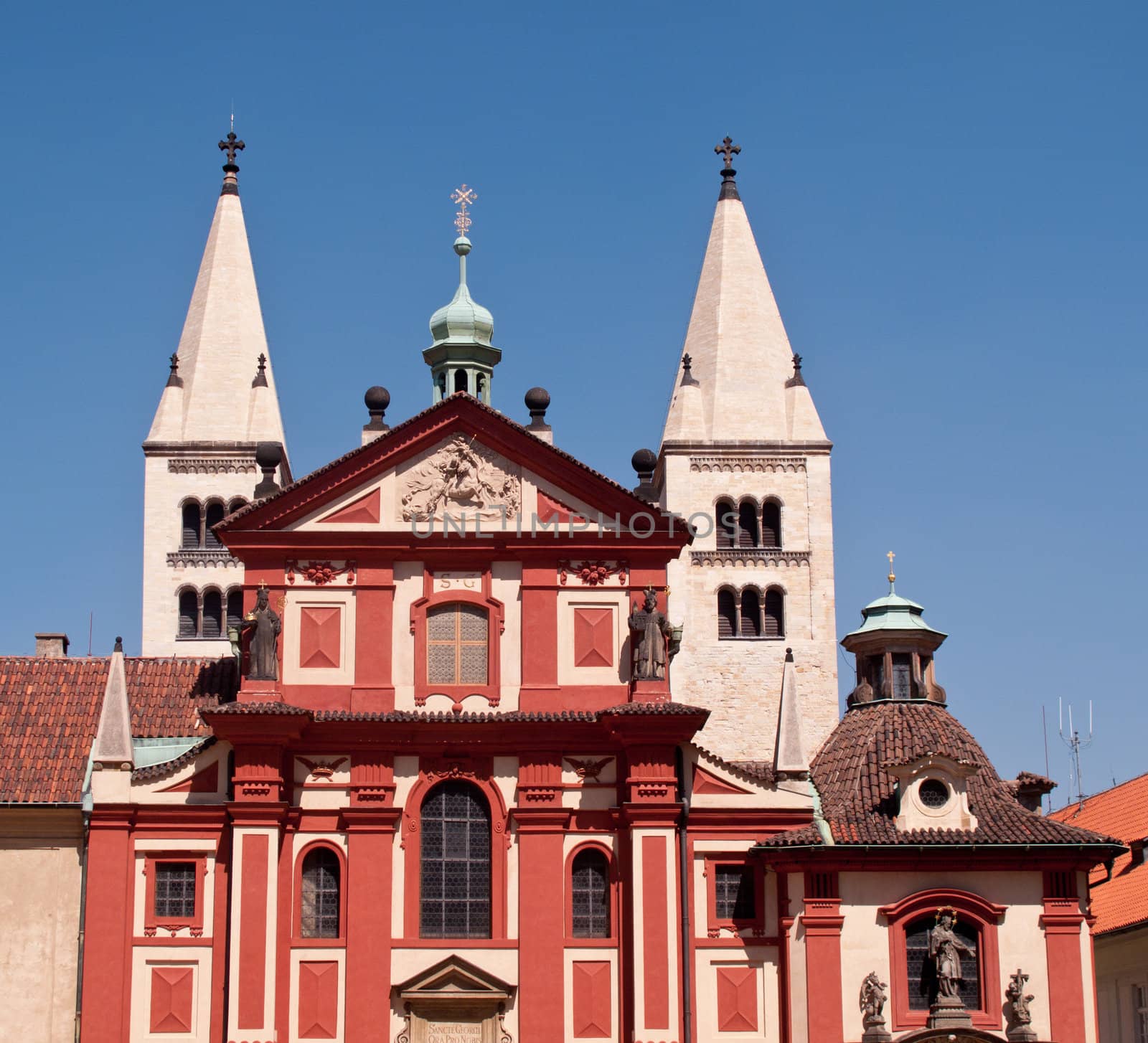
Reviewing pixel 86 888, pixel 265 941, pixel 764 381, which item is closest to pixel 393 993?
pixel 265 941

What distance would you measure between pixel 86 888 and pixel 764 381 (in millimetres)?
39185

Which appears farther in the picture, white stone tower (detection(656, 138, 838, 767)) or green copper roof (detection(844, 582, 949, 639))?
white stone tower (detection(656, 138, 838, 767))

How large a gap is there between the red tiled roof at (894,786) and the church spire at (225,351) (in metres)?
32.2

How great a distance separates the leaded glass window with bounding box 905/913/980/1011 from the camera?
37000 millimetres

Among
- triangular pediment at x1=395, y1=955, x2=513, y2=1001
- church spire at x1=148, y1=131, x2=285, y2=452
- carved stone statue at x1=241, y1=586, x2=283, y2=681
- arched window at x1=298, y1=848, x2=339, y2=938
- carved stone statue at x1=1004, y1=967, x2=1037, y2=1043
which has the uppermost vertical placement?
church spire at x1=148, y1=131, x2=285, y2=452

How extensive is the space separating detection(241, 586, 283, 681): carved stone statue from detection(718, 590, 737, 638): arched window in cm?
3174

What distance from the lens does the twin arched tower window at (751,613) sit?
2689 inches

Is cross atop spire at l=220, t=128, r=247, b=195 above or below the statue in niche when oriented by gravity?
A: above

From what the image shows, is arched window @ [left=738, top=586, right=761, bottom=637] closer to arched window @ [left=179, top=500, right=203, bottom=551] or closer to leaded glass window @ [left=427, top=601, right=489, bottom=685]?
arched window @ [left=179, top=500, right=203, bottom=551]

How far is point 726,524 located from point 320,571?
32.4 m

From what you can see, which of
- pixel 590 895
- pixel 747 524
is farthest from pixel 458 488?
pixel 747 524

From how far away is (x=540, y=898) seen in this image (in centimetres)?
3759

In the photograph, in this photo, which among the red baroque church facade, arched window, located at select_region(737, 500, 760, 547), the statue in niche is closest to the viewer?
the statue in niche

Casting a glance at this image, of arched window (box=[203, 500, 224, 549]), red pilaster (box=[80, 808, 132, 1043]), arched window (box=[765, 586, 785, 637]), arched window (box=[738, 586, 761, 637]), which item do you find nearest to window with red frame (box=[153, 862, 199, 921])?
red pilaster (box=[80, 808, 132, 1043])
